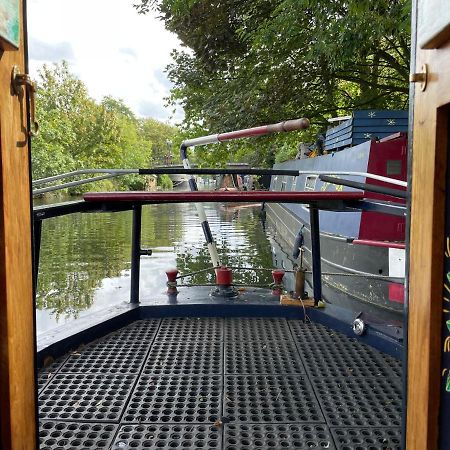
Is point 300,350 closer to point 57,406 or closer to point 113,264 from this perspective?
point 57,406

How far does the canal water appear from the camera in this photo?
9219mm

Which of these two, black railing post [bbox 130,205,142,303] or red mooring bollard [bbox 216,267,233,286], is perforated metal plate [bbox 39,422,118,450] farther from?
red mooring bollard [bbox 216,267,233,286]

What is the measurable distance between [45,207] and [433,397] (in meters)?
1.87

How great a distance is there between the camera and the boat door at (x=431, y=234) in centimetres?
103

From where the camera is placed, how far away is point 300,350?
3139 millimetres

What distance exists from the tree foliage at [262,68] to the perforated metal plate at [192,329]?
7.10m

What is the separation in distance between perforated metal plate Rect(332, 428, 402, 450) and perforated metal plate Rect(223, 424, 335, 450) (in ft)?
0.17

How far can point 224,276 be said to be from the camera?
418 cm

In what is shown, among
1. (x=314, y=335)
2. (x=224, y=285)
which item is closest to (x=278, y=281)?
(x=224, y=285)

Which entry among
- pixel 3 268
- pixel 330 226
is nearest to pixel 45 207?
pixel 3 268

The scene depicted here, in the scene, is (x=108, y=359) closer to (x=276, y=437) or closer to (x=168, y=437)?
(x=168, y=437)

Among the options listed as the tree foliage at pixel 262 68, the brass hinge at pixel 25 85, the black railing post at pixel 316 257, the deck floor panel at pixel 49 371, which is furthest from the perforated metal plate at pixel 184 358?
the tree foliage at pixel 262 68

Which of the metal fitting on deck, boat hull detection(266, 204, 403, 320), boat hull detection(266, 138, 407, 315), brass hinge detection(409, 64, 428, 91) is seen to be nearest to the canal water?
the metal fitting on deck

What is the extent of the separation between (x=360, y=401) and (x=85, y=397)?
1443 mm
